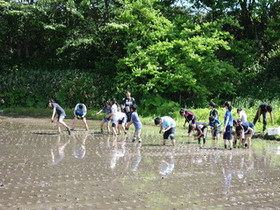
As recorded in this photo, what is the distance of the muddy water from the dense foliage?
11584mm

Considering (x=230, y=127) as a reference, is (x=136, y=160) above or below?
below

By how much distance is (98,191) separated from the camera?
7293 millimetres

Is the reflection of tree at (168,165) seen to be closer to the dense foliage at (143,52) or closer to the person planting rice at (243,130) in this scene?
the person planting rice at (243,130)

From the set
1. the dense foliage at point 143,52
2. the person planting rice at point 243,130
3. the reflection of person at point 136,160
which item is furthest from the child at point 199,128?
the dense foliage at point 143,52

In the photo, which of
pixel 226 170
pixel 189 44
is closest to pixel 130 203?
pixel 226 170

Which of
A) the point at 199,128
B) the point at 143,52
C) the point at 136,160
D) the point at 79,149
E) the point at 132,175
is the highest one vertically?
the point at 143,52

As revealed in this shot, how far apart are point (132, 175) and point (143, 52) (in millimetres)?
17121

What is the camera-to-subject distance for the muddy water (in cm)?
674

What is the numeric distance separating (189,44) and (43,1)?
11.4 meters

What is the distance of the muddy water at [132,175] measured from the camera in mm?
6736

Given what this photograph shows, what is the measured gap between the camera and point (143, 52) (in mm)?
25172

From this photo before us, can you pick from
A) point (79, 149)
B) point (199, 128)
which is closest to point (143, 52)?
point (199, 128)

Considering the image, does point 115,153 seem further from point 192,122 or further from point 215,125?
point 215,125

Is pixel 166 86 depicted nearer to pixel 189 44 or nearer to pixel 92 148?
pixel 189 44
